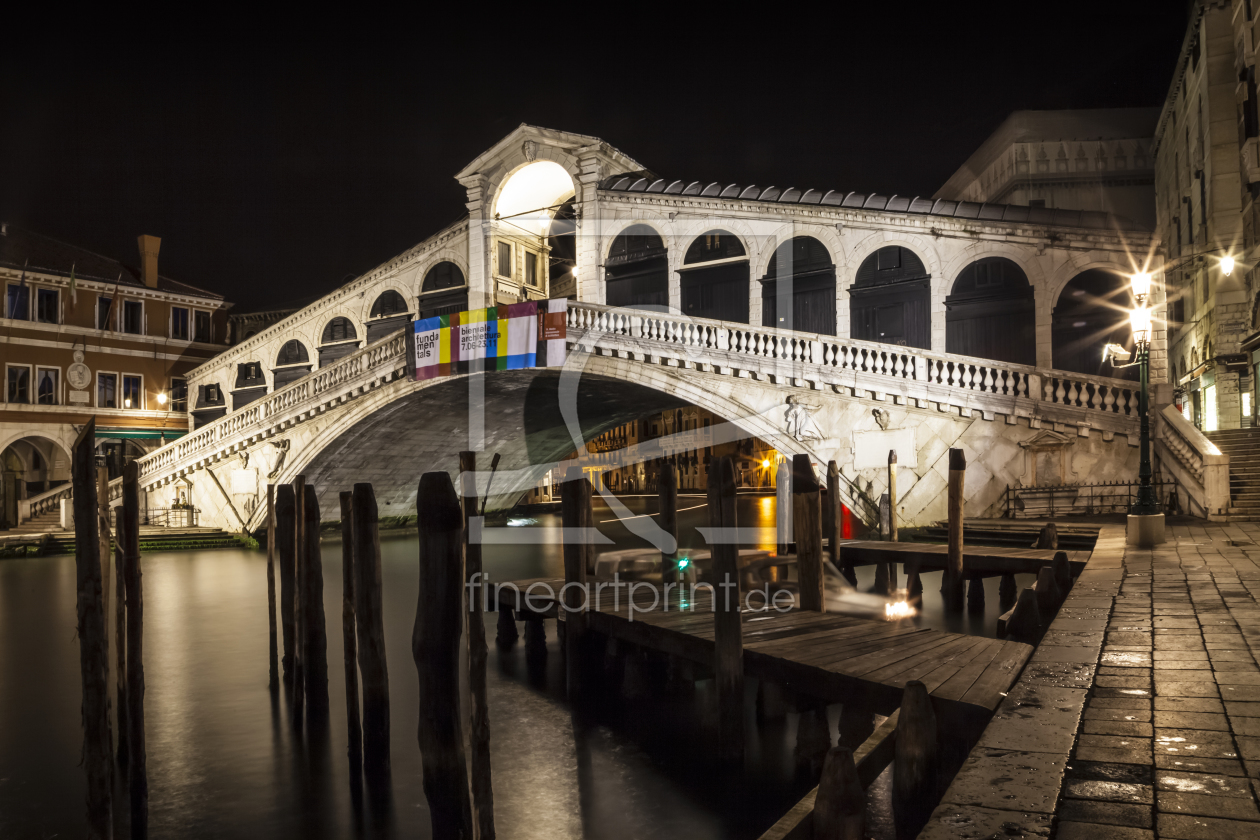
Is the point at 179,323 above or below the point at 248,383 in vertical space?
above

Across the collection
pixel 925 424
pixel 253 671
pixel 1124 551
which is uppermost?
pixel 925 424

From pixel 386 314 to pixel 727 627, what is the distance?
16.3 meters

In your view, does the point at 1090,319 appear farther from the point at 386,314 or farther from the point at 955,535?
the point at 386,314

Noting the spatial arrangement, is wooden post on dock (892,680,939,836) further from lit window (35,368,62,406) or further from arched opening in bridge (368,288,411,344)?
lit window (35,368,62,406)

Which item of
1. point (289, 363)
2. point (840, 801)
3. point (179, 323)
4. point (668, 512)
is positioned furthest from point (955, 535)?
point (179, 323)

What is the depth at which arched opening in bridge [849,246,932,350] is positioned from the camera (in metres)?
13.6

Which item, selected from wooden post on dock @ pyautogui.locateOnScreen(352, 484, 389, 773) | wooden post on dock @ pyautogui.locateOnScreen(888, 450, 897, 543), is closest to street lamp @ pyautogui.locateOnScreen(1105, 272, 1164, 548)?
wooden post on dock @ pyautogui.locateOnScreen(888, 450, 897, 543)

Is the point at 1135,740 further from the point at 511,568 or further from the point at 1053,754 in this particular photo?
the point at 511,568

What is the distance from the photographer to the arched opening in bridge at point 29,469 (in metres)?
21.3

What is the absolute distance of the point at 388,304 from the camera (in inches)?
768

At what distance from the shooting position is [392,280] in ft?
63.1

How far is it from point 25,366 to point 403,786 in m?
21.0

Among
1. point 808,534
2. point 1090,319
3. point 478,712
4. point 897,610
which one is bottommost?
point 897,610

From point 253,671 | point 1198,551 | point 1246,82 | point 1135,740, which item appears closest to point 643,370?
point 253,671
